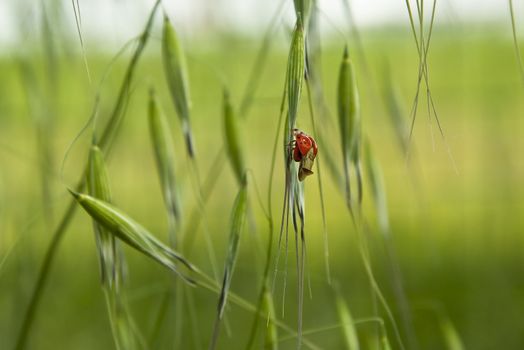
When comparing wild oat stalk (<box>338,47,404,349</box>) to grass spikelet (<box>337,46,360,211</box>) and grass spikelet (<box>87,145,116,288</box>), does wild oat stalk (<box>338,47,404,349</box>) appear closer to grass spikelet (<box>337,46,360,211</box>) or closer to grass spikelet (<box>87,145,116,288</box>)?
grass spikelet (<box>337,46,360,211</box>)

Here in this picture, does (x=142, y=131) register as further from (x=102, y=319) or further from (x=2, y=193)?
(x=2, y=193)

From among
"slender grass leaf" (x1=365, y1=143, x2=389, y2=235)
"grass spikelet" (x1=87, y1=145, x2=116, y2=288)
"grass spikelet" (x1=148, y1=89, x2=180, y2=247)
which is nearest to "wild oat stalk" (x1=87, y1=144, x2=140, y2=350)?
"grass spikelet" (x1=87, y1=145, x2=116, y2=288)

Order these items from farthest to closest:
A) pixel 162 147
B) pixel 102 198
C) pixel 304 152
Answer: pixel 162 147, pixel 102 198, pixel 304 152

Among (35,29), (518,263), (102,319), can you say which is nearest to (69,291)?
(102,319)

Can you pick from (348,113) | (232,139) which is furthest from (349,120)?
(232,139)

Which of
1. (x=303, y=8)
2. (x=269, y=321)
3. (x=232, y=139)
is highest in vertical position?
(x=303, y=8)

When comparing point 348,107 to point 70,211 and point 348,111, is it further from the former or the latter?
point 70,211
